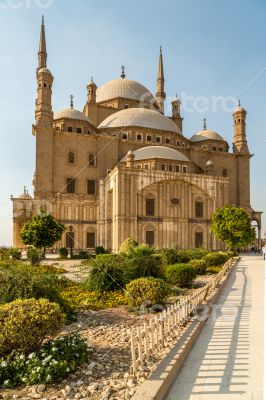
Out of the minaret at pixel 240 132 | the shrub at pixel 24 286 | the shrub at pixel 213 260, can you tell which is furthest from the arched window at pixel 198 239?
the shrub at pixel 24 286

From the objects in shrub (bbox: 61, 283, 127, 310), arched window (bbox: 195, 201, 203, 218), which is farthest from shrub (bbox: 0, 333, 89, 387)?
arched window (bbox: 195, 201, 203, 218)

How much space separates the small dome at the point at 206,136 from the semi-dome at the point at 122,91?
10.5 metres

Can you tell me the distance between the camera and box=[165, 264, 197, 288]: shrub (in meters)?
15.1

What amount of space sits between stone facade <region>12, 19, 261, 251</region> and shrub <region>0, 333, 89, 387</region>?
31.6 meters

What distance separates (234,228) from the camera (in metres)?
34.0

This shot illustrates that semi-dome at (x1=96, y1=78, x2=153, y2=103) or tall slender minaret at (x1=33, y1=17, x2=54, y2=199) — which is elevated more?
semi-dome at (x1=96, y1=78, x2=153, y2=103)

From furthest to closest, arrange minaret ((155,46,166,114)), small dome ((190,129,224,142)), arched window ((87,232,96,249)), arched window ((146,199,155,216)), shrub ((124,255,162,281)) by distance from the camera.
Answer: minaret ((155,46,166,114))
small dome ((190,129,224,142))
arched window ((87,232,96,249))
arched window ((146,199,155,216))
shrub ((124,255,162,281))

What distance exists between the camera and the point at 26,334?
5699 mm

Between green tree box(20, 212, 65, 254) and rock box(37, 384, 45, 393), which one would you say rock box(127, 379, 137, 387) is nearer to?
rock box(37, 384, 45, 393)

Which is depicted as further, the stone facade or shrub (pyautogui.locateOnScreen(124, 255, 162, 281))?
the stone facade

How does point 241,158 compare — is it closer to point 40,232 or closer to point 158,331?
point 40,232

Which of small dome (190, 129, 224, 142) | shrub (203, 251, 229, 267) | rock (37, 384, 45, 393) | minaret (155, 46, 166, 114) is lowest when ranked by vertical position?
shrub (203, 251, 229, 267)

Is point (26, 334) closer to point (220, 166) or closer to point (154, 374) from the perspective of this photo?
point (154, 374)

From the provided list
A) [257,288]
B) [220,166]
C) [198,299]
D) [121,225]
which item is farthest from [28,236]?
[220,166]
